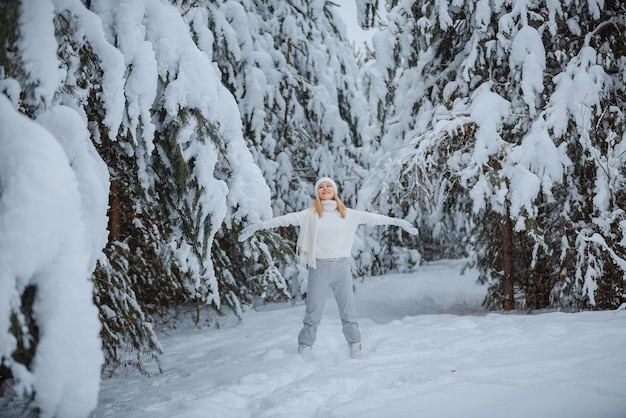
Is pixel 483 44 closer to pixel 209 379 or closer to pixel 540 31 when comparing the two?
pixel 540 31

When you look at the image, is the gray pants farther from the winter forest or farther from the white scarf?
the winter forest

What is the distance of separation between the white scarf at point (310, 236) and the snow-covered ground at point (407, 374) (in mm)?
979

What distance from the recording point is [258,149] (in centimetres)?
749

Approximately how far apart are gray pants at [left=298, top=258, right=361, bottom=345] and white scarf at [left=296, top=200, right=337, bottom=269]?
0.38 feet

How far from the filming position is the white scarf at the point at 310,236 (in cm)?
429

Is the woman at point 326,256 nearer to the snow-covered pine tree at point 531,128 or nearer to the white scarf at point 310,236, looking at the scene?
the white scarf at point 310,236

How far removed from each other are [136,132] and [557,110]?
4.67m

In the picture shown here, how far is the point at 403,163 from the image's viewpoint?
5500 millimetres

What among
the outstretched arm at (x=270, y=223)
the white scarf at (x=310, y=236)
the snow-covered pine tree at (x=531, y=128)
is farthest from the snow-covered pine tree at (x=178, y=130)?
the snow-covered pine tree at (x=531, y=128)

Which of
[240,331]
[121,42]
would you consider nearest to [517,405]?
[121,42]

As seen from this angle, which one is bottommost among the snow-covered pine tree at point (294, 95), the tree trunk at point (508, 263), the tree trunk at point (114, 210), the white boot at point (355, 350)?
the white boot at point (355, 350)

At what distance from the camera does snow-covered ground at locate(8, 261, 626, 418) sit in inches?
104

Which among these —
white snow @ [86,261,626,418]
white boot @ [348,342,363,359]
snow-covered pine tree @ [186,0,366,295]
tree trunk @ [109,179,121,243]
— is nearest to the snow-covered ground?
white snow @ [86,261,626,418]

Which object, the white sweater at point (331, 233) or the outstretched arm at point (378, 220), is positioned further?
the outstretched arm at point (378, 220)
